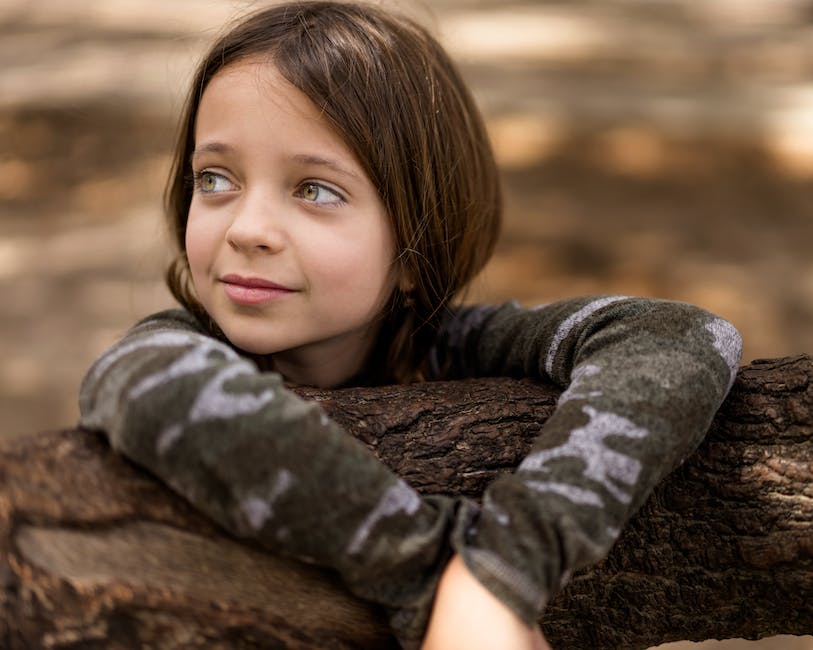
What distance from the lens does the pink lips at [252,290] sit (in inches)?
46.2

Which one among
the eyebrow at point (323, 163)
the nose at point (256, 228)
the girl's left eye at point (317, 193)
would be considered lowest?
the nose at point (256, 228)

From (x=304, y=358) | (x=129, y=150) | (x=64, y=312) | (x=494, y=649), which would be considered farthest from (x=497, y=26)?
(x=494, y=649)

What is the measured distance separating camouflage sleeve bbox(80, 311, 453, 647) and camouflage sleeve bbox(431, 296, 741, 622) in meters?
0.07

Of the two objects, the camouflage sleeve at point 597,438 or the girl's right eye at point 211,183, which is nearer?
the camouflage sleeve at point 597,438

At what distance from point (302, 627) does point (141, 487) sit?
0.21 meters

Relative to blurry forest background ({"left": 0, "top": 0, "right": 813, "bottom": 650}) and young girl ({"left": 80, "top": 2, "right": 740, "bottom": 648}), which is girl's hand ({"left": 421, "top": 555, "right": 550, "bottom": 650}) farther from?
blurry forest background ({"left": 0, "top": 0, "right": 813, "bottom": 650})

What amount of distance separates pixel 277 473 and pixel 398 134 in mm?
601

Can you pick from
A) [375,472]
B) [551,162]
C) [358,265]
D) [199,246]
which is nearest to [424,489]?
[375,472]

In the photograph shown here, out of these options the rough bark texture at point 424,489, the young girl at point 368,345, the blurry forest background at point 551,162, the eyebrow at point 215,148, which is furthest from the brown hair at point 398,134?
the blurry forest background at point 551,162

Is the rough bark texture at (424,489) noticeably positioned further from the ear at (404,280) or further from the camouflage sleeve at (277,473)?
the ear at (404,280)

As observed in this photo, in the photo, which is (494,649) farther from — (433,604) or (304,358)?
(304,358)

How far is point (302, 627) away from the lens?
0.92 m

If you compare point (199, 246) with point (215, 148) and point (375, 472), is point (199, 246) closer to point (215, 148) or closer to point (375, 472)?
point (215, 148)

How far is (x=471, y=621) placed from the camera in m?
0.83
